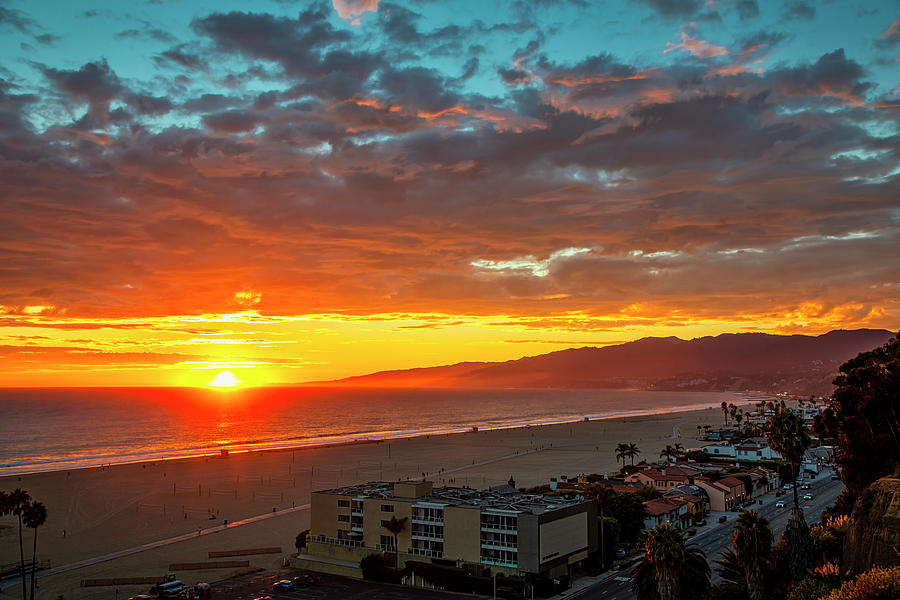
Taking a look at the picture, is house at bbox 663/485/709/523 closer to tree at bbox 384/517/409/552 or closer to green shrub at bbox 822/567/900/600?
tree at bbox 384/517/409/552

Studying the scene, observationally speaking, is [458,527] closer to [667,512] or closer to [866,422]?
[667,512]

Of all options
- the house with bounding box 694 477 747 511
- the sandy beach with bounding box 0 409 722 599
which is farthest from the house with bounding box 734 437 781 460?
the house with bounding box 694 477 747 511

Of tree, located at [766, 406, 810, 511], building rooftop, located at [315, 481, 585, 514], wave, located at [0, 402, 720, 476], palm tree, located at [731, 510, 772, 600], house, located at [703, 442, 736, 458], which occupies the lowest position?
wave, located at [0, 402, 720, 476]

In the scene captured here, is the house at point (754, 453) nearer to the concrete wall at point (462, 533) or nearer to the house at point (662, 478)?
the house at point (662, 478)

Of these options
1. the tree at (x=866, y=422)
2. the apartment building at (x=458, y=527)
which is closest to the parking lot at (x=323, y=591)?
the apartment building at (x=458, y=527)

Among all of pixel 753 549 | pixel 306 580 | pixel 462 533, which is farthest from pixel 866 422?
pixel 306 580

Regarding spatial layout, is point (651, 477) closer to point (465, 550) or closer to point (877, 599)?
point (465, 550)
